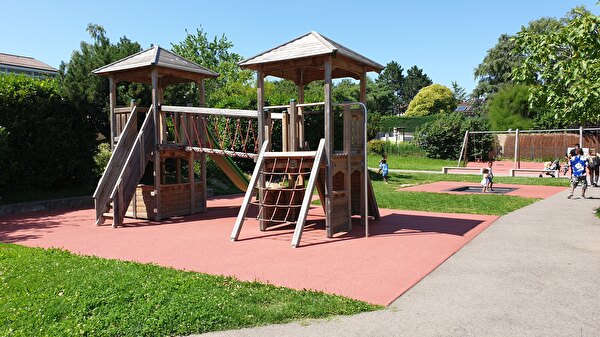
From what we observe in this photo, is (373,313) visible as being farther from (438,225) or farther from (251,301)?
(438,225)

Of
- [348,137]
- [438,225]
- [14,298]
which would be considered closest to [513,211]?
[438,225]

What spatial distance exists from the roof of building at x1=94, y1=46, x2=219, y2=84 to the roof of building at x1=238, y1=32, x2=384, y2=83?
110 inches

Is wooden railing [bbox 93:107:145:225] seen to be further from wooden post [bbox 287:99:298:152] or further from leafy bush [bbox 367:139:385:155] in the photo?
leafy bush [bbox 367:139:385:155]

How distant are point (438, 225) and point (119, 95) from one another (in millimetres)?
12848

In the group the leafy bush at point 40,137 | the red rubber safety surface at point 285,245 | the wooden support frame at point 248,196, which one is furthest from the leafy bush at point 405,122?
the wooden support frame at point 248,196

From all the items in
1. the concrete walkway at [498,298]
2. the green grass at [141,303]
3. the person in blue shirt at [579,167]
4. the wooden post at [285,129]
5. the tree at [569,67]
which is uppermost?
the tree at [569,67]

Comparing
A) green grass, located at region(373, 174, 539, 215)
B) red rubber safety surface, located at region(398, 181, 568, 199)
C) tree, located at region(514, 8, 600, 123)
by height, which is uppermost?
tree, located at region(514, 8, 600, 123)

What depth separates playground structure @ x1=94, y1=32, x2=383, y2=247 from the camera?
363 inches

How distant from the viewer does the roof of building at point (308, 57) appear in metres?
9.06

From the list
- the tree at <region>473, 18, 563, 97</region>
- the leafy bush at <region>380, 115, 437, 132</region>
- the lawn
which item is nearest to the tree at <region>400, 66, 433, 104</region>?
the tree at <region>473, 18, 563, 97</region>

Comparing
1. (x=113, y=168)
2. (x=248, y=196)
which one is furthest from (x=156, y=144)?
(x=248, y=196)

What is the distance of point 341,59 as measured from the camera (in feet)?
31.1

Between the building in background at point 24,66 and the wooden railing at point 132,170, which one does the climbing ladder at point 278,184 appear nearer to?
the wooden railing at point 132,170

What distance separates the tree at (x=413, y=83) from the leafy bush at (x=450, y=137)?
218ft
